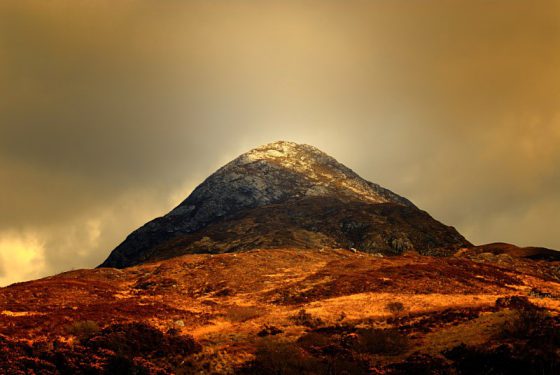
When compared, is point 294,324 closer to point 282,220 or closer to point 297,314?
point 297,314

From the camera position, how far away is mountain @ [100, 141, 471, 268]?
372ft

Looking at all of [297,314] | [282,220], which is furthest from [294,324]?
[282,220]

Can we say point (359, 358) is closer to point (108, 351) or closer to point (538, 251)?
point (108, 351)

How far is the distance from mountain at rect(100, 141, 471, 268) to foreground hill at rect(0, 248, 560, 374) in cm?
4705

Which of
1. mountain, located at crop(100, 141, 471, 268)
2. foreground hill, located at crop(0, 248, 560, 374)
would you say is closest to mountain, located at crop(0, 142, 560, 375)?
foreground hill, located at crop(0, 248, 560, 374)

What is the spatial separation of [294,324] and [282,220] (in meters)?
98.3

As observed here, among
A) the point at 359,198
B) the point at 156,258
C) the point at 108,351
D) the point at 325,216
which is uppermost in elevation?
the point at 359,198

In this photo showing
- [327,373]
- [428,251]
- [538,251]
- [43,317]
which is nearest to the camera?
[327,373]

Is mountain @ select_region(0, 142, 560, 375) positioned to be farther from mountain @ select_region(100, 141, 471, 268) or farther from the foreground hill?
mountain @ select_region(100, 141, 471, 268)

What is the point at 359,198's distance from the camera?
166500 millimetres

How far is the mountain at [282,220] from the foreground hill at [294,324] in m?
47.1

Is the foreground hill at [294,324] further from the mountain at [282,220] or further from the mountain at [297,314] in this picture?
the mountain at [282,220]

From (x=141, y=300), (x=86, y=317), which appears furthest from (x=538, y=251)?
(x=86, y=317)

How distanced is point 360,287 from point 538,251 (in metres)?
72.2
